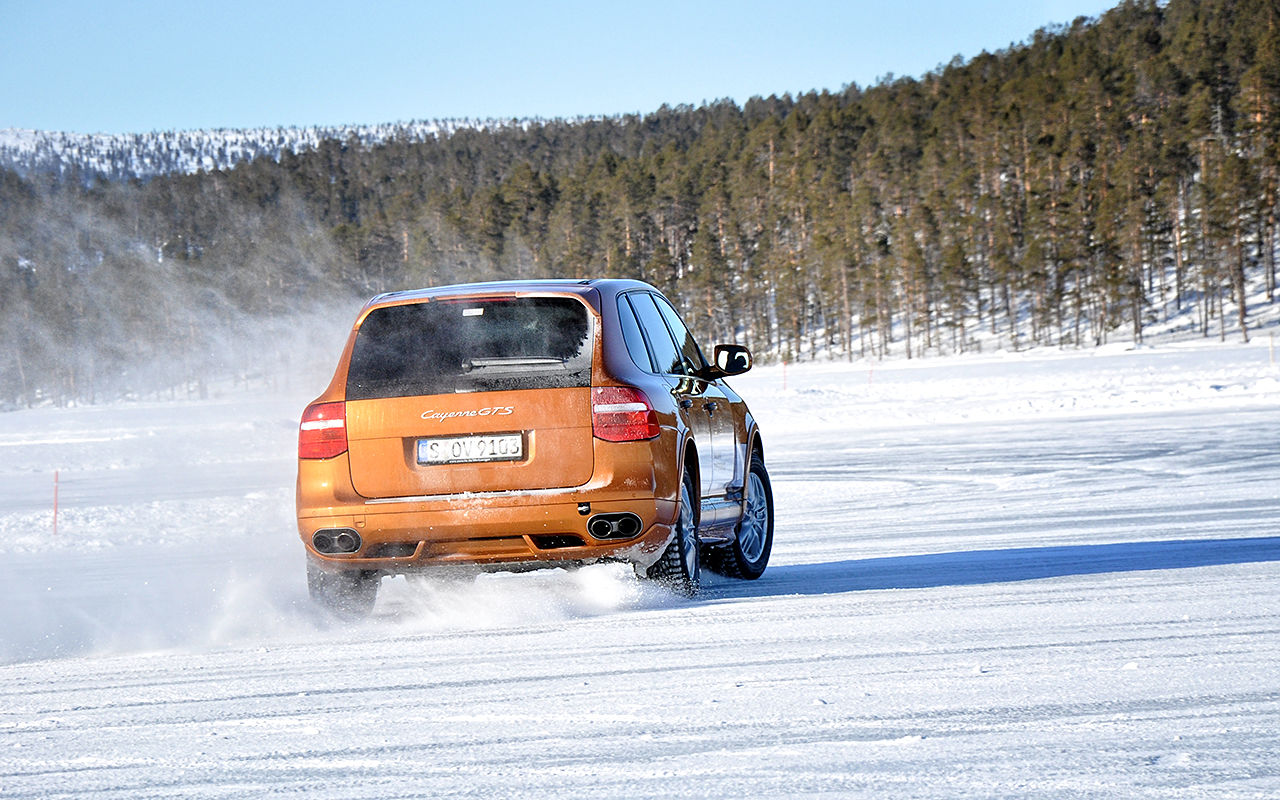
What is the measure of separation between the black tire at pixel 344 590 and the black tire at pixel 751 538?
7.27 feet

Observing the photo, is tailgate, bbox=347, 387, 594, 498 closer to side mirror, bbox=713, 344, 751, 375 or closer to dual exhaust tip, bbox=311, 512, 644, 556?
dual exhaust tip, bbox=311, 512, 644, 556

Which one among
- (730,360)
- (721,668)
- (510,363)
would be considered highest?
(510,363)

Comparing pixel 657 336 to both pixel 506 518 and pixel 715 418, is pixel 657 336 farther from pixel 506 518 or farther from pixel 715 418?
pixel 506 518

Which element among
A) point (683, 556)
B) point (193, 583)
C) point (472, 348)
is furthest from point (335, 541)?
point (193, 583)

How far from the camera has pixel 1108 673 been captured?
4.65 meters

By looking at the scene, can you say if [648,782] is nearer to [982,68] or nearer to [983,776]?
[983,776]

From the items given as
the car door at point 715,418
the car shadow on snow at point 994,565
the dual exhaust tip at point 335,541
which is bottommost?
the car shadow on snow at point 994,565

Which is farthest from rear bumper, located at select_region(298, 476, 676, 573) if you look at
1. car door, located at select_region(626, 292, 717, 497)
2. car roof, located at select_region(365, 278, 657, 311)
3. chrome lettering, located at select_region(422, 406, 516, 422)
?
car roof, located at select_region(365, 278, 657, 311)

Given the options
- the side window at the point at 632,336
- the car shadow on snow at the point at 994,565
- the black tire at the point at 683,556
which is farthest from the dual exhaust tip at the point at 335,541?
the car shadow on snow at the point at 994,565

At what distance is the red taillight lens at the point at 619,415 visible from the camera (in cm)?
615

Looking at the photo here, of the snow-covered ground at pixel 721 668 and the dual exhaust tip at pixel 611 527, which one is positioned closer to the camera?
the snow-covered ground at pixel 721 668

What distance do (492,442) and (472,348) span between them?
490 millimetres

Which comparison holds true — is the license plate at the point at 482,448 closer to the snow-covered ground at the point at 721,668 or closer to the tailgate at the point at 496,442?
the tailgate at the point at 496,442

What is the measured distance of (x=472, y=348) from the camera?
6281mm
